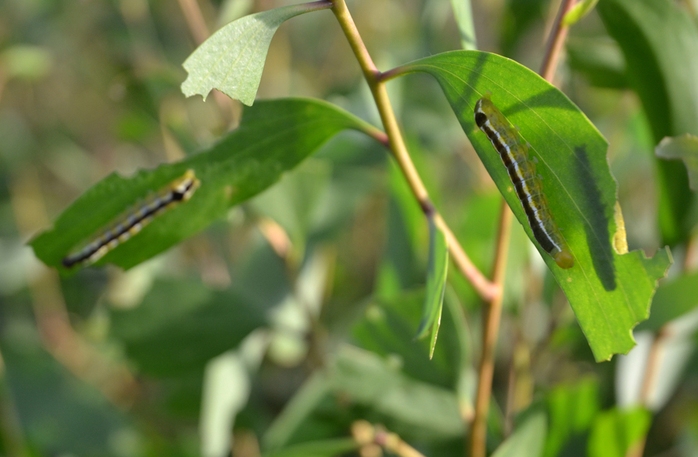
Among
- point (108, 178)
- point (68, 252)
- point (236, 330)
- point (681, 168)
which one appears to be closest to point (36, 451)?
point (236, 330)

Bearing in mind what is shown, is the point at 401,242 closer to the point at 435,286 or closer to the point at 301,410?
the point at 301,410

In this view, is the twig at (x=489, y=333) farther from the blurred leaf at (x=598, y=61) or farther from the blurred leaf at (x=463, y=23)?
the blurred leaf at (x=598, y=61)

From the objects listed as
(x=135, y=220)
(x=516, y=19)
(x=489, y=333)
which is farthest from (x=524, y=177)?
(x=516, y=19)

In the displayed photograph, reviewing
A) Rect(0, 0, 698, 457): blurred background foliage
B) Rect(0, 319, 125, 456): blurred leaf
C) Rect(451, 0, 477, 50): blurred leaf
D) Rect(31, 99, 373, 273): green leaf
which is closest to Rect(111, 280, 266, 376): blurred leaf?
Rect(0, 0, 698, 457): blurred background foliage

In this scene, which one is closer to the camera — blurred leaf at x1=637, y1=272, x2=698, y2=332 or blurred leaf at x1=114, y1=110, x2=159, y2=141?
blurred leaf at x1=637, y1=272, x2=698, y2=332

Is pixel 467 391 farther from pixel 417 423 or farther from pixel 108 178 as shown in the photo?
pixel 108 178

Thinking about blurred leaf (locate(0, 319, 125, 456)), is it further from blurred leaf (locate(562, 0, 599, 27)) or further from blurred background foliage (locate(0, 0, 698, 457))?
blurred leaf (locate(562, 0, 599, 27))

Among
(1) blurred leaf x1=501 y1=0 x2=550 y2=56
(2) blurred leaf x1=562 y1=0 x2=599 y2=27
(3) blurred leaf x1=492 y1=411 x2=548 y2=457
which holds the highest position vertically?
(1) blurred leaf x1=501 y1=0 x2=550 y2=56
